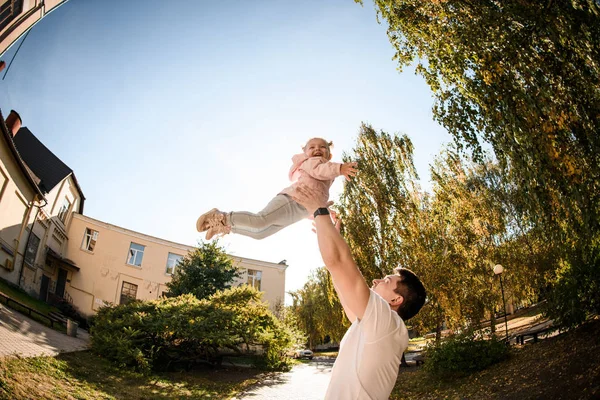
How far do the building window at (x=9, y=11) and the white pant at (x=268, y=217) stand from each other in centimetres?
248

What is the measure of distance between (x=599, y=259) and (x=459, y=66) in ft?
17.2

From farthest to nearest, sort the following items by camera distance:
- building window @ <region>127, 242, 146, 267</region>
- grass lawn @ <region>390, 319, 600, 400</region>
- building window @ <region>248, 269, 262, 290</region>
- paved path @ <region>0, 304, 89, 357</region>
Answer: building window @ <region>248, 269, 262, 290</region> < building window @ <region>127, 242, 146, 267</region> < grass lawn @ <region>390, 319, 600, 400</region> < paved path @ <region>0, 304, 89, 357</region>

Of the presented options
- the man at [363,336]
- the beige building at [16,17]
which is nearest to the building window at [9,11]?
the beige building at [16,17]

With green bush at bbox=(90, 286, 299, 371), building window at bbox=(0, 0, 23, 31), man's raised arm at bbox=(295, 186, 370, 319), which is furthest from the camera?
green bush at bbox=(90, 286, 299, 371)

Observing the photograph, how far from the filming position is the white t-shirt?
1387mm

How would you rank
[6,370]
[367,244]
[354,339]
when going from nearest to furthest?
1. [354,339]
2. [6,370]
3. [367,244]

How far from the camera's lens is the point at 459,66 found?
4176 mm

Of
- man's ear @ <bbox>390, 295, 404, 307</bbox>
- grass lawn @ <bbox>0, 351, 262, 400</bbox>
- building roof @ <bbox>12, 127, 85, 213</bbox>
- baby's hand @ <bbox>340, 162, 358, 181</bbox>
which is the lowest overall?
grass lawn @ <bbox>0, 351, 262, 400</bbox>

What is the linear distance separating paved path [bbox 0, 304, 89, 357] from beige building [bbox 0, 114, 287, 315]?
0.43 meters

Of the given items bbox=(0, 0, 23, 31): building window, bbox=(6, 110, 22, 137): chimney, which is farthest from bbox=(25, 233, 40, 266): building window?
bbox=(0, 0, 23, 31): building window

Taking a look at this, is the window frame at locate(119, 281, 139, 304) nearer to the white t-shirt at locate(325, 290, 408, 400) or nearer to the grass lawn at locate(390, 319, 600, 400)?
the grass lawn at locate(390, 319, 600, 400)

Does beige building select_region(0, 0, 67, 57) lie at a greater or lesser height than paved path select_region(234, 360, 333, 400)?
greater

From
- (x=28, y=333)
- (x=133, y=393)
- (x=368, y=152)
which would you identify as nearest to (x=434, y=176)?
(x=368, y=152)

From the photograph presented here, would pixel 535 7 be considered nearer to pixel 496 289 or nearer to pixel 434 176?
pixel 434 176
